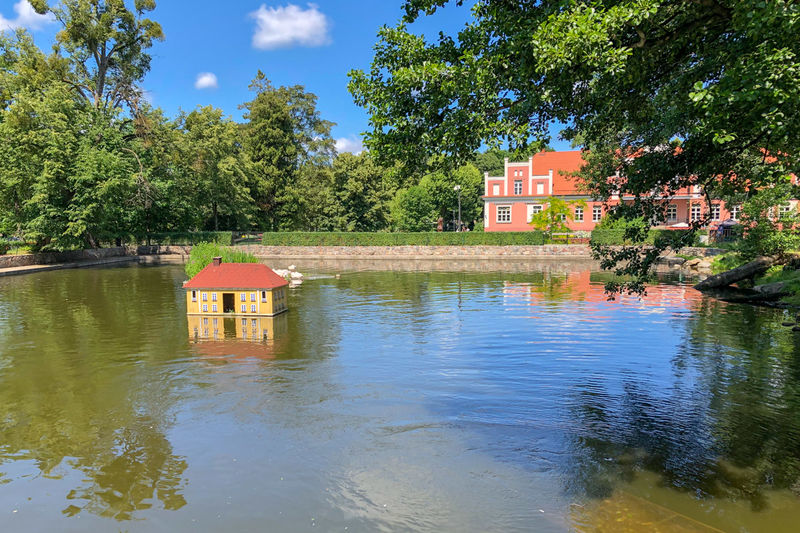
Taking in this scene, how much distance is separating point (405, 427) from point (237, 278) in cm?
1185

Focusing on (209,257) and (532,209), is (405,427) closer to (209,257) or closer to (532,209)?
(209,257)

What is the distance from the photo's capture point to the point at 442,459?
7.64m

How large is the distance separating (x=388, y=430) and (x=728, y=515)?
4901 millimetres

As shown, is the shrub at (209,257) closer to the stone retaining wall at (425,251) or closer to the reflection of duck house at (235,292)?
the reflection of duck house at (235,292)

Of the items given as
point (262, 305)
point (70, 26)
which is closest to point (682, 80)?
point (262, 305)

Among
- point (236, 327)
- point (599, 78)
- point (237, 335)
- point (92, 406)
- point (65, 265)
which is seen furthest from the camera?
Answer: point (65, 265)

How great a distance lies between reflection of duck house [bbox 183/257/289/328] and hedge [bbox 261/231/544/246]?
32.8m

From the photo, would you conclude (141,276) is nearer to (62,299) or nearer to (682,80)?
(62,299)

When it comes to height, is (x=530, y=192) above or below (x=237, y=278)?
above

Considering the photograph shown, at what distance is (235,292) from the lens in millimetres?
18484

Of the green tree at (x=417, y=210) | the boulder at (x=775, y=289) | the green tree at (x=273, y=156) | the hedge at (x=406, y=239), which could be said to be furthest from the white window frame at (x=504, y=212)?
the boulder at (x=775, y=289)

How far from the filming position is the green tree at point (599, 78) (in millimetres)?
5191

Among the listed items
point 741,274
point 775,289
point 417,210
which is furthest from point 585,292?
point 417,210

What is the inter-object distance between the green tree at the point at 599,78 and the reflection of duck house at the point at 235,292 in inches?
487
